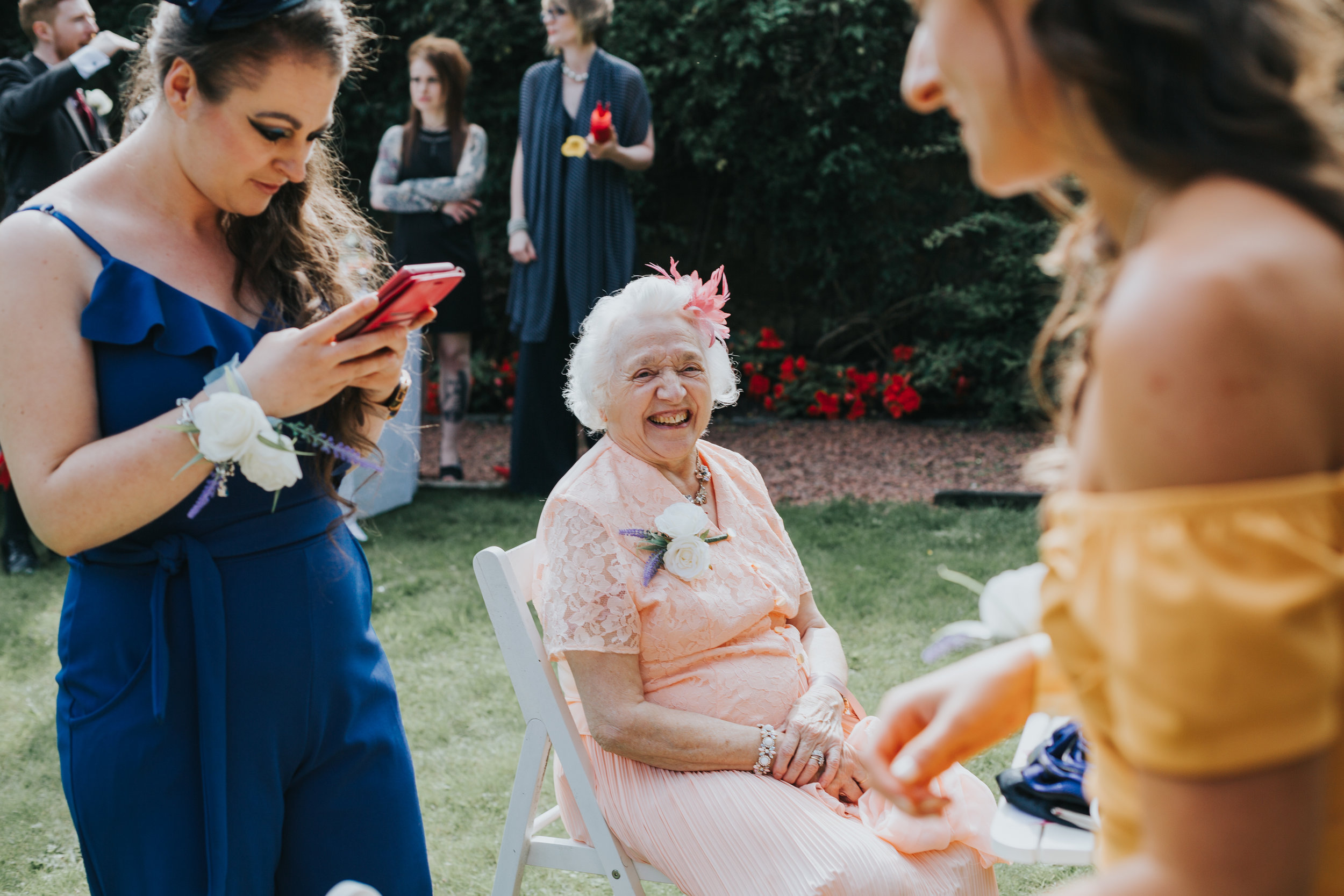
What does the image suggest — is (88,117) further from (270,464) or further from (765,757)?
(765,757)

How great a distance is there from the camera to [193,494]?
178 centimetres

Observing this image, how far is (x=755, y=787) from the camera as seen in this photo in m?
2.15

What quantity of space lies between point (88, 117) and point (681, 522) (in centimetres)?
436

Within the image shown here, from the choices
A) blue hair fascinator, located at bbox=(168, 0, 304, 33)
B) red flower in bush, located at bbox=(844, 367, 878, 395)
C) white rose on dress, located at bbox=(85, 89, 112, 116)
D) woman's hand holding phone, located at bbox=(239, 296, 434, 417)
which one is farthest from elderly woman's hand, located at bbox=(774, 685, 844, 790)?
red flower in bush, located at bbox=(844, 367, 878, 395)

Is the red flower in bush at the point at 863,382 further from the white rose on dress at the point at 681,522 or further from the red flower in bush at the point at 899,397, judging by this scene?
the white rose on dress at the point at 681,522

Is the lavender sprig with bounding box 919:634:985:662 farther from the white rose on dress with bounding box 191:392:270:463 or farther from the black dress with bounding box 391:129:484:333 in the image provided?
the black dress with bounding box 391:129:484:333

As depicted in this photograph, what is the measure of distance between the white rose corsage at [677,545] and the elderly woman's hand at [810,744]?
369 mm

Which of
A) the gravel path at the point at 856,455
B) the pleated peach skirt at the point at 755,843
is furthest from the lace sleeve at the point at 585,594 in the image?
the gravel path at the point at 856,455

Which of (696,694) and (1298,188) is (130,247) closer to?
(696,694)

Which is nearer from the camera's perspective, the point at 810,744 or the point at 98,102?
the point at 810,744

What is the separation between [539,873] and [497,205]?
6.89 meters

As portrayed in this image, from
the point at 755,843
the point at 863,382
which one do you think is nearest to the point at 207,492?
the point at 755,843

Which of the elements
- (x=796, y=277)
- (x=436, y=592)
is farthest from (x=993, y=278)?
(x=436, y=592)

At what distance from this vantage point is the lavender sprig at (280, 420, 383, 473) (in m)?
1.79
